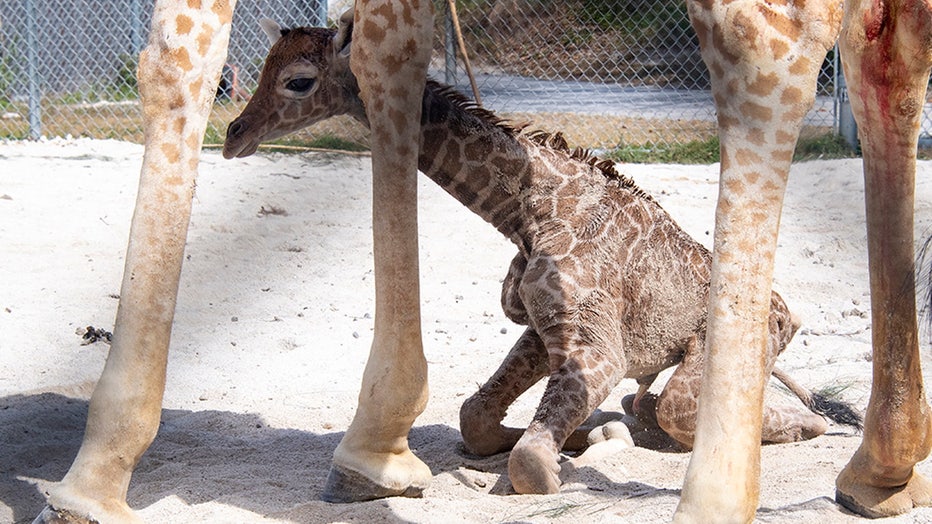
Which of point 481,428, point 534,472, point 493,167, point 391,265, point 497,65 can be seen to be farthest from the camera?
point 497,65

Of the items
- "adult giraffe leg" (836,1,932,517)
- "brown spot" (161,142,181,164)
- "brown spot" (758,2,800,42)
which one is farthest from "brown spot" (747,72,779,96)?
"brown spot" (161,142,181,164)

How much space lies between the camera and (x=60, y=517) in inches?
103

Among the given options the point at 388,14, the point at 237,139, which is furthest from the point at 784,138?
the point at 237,139

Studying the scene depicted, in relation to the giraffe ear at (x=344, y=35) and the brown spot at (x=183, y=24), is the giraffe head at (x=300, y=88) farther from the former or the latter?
the brown spot at (x=183, y=24)

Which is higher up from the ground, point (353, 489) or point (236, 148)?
point (236, 148)

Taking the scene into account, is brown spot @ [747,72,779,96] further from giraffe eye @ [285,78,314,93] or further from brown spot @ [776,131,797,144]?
giraffe eye @ [285,78,314,93]

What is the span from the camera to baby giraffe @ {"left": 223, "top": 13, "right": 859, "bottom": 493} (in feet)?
13.2

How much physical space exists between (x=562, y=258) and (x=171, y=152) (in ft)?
5.76

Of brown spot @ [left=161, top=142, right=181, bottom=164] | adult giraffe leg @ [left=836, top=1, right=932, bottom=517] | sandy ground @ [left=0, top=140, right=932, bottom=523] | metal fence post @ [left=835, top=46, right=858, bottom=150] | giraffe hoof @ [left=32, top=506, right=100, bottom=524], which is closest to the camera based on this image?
giraffe hoof @ [left=32, top=506, right=100, bottom=524]

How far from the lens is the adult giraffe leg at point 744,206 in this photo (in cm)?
238

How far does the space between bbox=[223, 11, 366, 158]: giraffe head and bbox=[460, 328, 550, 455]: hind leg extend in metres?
1.15

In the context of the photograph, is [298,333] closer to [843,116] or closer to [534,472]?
[534,472]

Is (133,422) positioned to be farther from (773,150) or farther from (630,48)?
(630,48)

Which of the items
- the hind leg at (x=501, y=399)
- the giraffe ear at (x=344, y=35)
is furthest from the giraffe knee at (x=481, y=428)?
the giraffe ear at (x=344, y=35)
